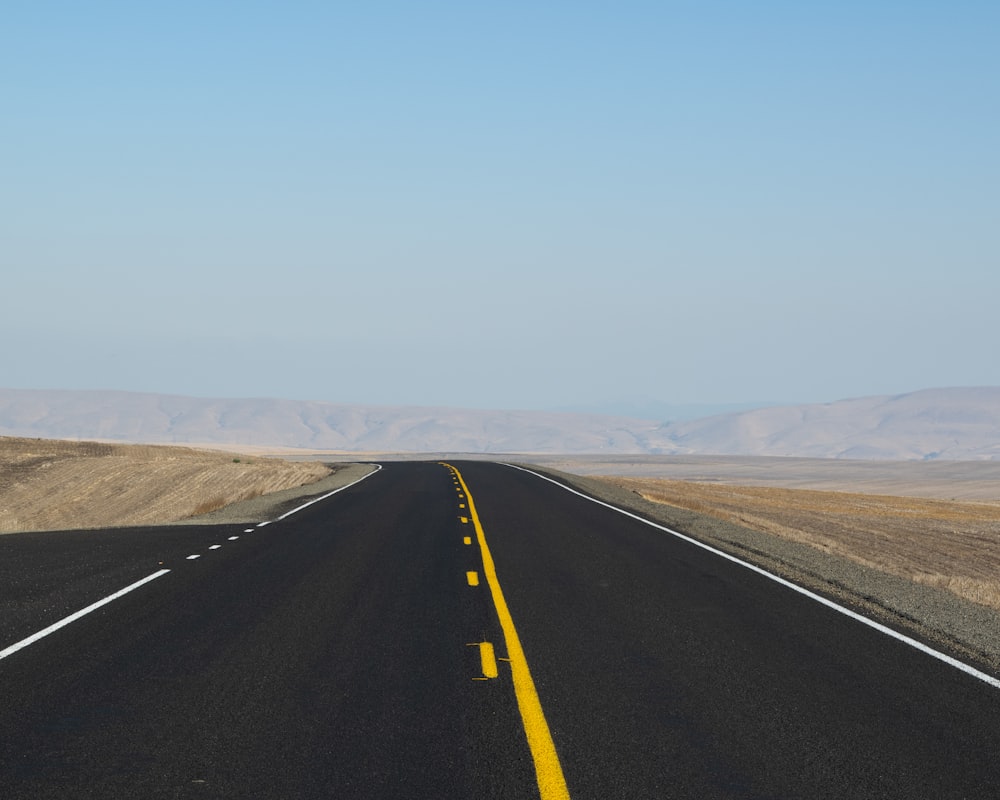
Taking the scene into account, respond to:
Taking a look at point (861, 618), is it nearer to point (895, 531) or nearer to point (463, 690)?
point (463, 690)

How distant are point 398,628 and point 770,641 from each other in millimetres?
3618

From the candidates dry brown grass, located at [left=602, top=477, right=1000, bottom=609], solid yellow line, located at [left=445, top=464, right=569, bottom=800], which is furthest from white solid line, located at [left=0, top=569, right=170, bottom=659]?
dry brown grass, located at [left=602, top=477, right=1000, bottom=609]

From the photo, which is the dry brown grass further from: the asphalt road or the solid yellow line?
the solid yellow line

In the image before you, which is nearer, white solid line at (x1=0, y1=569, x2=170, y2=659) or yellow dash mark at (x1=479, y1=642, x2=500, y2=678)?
yellow dash mark at (x1=479, y1=642, x2=500, y2=678)

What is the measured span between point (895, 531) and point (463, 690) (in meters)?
25.2

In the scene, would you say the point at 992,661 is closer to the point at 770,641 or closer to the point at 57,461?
the point at 770,641

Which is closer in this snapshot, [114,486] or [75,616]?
[75,616]

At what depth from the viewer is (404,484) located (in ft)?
130

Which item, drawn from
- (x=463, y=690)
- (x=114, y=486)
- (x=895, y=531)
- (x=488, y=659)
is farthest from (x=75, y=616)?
(x=114, y=486)

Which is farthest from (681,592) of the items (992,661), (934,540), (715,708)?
(934,540)

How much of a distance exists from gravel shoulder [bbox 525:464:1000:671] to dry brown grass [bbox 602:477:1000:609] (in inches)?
58.5

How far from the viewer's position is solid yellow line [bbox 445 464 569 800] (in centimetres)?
575

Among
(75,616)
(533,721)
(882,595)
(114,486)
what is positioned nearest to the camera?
(533,721)

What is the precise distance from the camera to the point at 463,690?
7805 mm
